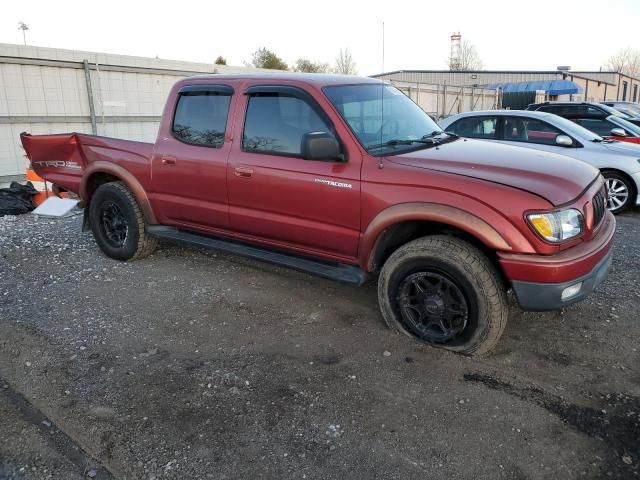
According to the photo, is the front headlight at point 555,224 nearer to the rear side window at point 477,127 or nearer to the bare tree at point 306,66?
the rear side window at point 477,127

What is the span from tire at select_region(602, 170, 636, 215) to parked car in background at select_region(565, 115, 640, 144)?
1.82 metres

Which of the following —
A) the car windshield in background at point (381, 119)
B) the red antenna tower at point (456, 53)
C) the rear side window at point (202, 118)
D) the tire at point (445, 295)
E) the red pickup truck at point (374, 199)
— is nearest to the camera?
the red pickup truck at point (374, 199)

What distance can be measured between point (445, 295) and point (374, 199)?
2.74 ft

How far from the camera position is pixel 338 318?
14.0 feet

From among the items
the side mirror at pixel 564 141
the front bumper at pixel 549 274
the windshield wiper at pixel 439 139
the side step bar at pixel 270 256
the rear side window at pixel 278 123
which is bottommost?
the side step bar at pixel 270 256

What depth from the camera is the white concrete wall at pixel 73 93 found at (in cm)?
923

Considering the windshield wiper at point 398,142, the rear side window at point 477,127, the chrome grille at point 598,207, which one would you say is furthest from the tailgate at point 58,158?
the rear side window at point 477,127

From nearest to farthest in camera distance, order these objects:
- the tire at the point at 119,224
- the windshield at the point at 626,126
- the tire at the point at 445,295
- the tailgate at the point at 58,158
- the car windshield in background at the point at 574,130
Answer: the tire at the point at 445,295
the tire at the point at 119,224
the tailgate at the point at 58,158
the car windshield in background at the point at 574,130
the windshield at the point at 626,126

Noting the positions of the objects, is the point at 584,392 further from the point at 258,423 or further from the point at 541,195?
the point at 258,423

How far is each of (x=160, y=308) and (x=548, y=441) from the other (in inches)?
Answer: 125

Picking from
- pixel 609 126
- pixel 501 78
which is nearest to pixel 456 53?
pixel 501 78

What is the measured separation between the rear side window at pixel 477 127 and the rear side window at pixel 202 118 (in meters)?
4.98

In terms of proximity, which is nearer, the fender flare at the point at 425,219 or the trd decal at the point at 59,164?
the fender flare at the point at 425,219

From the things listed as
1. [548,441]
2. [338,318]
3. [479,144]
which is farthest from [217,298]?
[548,441]
